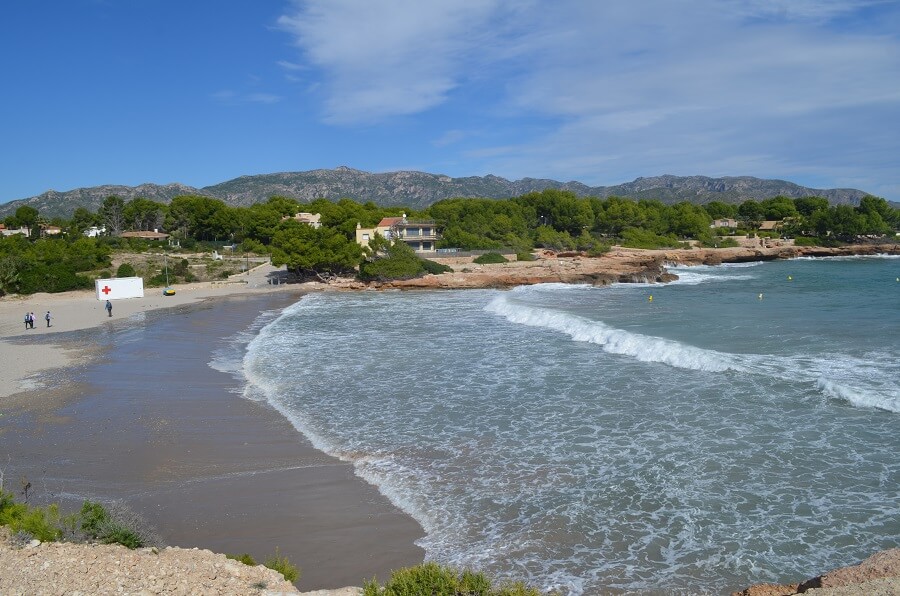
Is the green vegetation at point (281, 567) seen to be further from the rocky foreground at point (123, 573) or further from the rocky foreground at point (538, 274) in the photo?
the rocky foreground at point (538, 274)

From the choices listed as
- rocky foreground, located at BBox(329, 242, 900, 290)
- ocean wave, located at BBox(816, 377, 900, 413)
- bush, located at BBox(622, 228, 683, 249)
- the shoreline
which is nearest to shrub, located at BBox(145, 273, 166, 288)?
rocky foreground, located at BBox(329, 242, 900, 290)

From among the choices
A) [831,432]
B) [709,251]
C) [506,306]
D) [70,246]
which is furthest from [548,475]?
[709,251]

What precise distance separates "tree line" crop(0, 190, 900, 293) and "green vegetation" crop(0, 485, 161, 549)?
41730 mm

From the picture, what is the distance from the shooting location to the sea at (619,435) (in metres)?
7.57

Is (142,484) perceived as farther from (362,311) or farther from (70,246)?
(70,246)

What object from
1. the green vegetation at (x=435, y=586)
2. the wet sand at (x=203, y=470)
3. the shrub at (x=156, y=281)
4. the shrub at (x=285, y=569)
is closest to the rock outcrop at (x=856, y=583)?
the green vegetation at (x=435, y=586)

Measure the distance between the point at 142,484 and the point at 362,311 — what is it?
23.0 metres

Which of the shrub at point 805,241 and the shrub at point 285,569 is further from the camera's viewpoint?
the shrub at point 805,241

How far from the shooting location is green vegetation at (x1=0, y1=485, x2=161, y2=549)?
658cm

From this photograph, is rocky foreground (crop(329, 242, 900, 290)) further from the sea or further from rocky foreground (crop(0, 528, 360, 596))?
rocky foreground (crop(0, 528, 360, 596))

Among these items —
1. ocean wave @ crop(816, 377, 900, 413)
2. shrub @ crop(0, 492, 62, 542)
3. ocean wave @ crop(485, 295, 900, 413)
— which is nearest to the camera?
shrub @ crop(0, 492, 62, 542)

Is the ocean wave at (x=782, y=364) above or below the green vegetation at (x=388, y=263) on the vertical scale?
below

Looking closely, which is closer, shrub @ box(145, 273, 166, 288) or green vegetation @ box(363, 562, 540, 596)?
green vegetation @ box(363, 562, 540, 596)

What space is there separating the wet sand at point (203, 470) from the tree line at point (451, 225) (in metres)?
33.2
